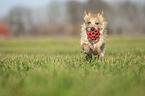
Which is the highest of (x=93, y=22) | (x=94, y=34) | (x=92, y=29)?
(x=93, y=22)

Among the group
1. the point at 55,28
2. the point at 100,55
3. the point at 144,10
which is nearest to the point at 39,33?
the point at 55,28

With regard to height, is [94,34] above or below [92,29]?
below

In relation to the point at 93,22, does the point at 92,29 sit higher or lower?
lower

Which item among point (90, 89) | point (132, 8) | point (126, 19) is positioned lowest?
point (90, 89)

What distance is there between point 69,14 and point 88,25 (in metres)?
38.7

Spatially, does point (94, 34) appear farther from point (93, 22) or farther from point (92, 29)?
point (93, 22)

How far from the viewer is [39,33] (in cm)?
4219

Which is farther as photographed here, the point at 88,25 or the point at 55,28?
the point at 55,28

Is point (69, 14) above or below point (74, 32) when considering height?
above

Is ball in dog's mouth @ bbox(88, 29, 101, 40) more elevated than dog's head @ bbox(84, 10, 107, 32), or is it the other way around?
dog's head @ bbox(84, 10, 107, 32)

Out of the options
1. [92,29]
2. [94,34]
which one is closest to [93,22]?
[92,29]

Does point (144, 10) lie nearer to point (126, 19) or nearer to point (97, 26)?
point (126, 19)


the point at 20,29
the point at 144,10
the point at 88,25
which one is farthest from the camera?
the point at 20,29

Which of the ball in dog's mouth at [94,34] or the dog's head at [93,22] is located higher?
the dog's head at [93,22]
